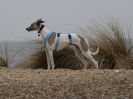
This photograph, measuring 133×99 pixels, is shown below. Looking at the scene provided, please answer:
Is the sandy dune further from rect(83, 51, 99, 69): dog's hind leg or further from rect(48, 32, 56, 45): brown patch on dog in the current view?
rect(83, 51, 99, 69): dog's hind leg

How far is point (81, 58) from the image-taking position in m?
13.0

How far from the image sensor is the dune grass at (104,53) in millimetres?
13555

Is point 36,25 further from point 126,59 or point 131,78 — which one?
point 131,78

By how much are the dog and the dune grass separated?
66 centimetres

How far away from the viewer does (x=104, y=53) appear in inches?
542

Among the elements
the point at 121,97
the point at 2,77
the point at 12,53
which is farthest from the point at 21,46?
the point at 121,97

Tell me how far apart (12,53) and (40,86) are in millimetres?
6797

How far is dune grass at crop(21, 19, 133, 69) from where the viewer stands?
1355 centimetres

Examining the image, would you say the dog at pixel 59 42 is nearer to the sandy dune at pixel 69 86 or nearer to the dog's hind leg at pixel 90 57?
the dog's hind leg at pixel 90 57

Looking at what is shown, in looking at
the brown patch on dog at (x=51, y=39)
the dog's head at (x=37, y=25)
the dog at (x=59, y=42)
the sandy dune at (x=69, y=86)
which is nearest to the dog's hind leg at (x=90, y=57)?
the dog at (x=59, y=42)

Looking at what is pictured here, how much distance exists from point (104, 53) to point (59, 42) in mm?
1834

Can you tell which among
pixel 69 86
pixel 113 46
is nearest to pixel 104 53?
pixel 113 46

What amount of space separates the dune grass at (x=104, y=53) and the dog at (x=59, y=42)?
2.18 ft

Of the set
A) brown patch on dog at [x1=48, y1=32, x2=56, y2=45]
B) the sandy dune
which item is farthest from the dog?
the sandy dune
